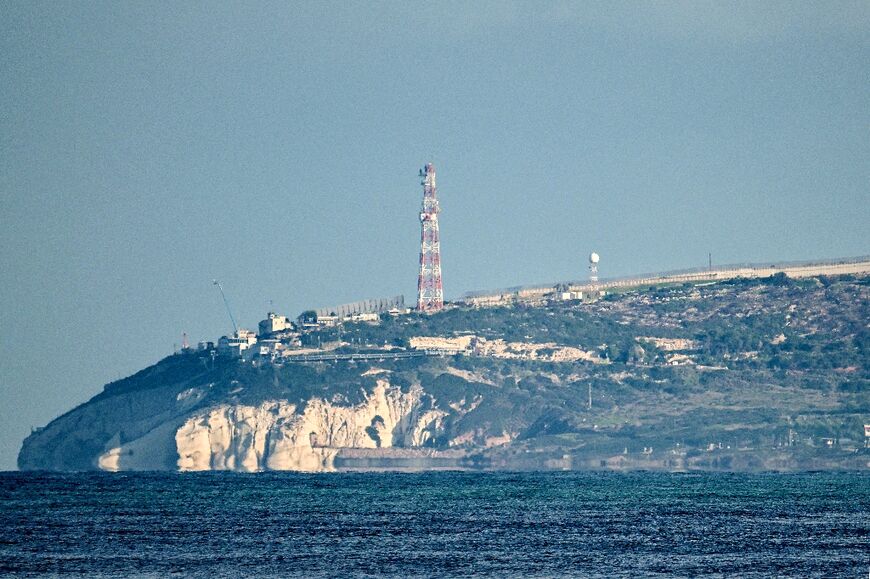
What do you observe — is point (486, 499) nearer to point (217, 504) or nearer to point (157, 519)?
point (217, 504)

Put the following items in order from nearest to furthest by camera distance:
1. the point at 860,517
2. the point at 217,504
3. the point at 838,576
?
the point at 838,576, the point at 860,517, the point at 217,504

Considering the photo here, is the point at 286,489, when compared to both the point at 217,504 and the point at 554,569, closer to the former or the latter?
the point at 217,504

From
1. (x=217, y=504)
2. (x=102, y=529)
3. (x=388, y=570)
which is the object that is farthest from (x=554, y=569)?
(x=217, y=504)

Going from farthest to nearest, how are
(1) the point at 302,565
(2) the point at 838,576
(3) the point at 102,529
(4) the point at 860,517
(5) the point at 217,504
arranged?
(5) the point at 217,504
(4) the point at 860,517
(3) the point at 102,529
(1) the point at 302,565
(2) the point at 838,576

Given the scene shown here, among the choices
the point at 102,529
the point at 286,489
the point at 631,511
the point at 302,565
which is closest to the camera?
the point at 302,565

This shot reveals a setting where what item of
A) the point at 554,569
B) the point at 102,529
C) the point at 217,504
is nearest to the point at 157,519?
the point at 102,529

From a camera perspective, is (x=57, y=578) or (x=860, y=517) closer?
(x=57, y=578)
